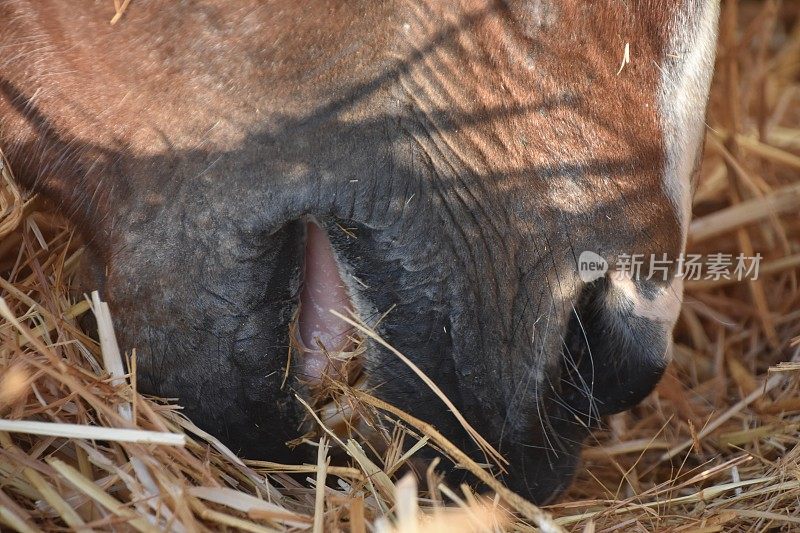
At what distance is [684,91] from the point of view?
1.21 m

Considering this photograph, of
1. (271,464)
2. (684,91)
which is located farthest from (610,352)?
(271,464)

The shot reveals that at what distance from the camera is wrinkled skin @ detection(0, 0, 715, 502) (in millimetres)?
1094

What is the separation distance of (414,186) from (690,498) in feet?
2.33

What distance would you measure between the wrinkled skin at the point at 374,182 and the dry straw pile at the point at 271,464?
0.20ft

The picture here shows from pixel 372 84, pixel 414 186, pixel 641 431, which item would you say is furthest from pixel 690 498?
pixel 372 84

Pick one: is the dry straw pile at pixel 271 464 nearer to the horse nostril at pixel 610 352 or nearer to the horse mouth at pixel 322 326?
the horse mouth at pixel 322 326

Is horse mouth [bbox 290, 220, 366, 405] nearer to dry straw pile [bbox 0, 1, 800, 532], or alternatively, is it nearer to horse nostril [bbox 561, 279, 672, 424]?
dry straw pile [bbox 0, 1, 800, 532]

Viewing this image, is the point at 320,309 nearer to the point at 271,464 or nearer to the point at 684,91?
the point at 271,464

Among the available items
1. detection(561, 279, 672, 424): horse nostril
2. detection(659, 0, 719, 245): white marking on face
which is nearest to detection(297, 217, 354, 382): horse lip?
detection(561, 279, 672, 424): horse nostril

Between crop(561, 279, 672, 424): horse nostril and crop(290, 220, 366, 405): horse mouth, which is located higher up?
crop(290, 220, 366, 405): horse mouth

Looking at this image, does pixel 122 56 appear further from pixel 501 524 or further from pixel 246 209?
pixel 501 524

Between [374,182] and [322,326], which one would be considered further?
[322,326]

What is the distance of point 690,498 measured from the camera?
139 cm

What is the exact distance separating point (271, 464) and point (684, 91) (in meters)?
0.79
